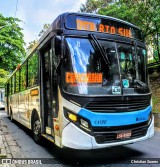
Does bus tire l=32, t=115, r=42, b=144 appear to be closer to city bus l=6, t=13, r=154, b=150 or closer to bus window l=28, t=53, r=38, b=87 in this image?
bus window l=28, t=53, r=38, b=87

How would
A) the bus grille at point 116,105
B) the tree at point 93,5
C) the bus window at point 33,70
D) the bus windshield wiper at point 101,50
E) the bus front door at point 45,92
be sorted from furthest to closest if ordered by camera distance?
the tree at point 93,5 → the bus window at point 33,70 → the bus front door at point 45,92 → the bus windshield wiper at point 101,50 → the bus grille at point 116,105

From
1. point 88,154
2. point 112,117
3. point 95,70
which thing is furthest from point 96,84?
point 88,154

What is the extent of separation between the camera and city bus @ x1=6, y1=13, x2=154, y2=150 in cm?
571

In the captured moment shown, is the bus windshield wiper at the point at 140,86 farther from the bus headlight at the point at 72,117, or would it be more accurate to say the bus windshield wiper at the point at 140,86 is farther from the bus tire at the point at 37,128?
the bus tire at the point at 37,128

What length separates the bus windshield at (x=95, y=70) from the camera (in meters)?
5.88

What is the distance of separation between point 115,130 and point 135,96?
935 millimetres

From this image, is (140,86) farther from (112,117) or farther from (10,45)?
(10,45)

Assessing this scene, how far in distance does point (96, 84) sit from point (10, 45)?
31.9 metres

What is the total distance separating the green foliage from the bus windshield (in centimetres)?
3014

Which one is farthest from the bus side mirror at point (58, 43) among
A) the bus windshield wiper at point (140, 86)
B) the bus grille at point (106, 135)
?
the bus windshield wiper at point (140, 86)

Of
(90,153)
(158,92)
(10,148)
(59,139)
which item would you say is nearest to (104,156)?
(90,153)

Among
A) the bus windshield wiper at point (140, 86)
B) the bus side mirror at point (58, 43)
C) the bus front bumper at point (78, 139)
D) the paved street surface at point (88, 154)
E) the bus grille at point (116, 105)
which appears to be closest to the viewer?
the bus front bumper at point (78, 139)

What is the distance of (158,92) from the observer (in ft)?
55.7

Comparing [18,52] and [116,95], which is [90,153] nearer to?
[116,95]
